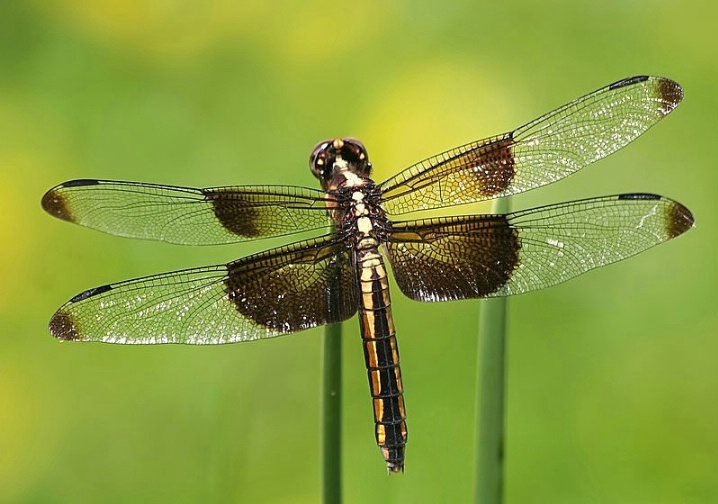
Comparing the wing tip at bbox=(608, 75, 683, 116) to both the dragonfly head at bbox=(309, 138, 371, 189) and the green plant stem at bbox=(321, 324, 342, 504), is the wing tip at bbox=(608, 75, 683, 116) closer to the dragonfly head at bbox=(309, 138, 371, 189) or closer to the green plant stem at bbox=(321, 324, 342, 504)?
the dragonfly head at bbox=(309, 138, 371, 189)

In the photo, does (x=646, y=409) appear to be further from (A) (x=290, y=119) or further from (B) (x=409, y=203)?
(A) (x=290, y=119)

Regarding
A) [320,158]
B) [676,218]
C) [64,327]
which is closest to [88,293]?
[64,327]

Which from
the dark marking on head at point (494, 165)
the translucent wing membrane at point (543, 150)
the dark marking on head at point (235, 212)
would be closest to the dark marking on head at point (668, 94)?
the translucent wing membrane at point (543, 150)

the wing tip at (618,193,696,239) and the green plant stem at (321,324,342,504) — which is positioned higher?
the wing tip at (618,193,696,239)

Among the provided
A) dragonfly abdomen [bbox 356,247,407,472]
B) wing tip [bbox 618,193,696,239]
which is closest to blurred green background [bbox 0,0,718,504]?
dragonfly abdomen [bbox 356,247,407,472]

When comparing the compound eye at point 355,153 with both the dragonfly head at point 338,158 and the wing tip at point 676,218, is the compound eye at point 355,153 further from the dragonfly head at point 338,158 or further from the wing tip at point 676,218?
the wing tip at point 676,218

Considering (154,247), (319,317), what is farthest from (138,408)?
(319,317)

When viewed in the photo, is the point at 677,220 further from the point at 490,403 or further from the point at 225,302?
the point at 225,302
